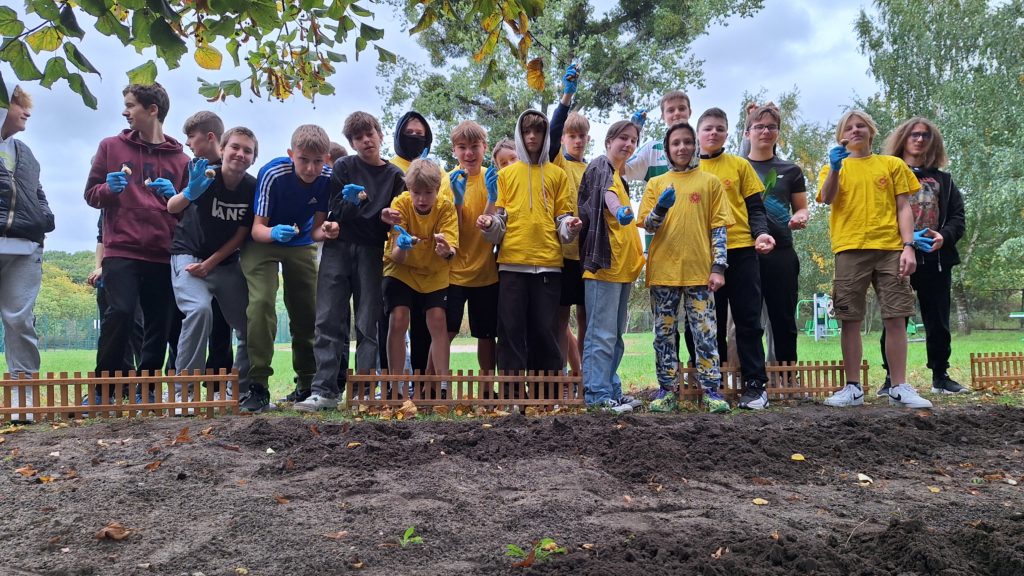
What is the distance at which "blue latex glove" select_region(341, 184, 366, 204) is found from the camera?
5.07 meters

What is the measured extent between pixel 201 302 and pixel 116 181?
997 millimetres

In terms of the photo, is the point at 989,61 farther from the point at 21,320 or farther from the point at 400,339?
the point at 21,320

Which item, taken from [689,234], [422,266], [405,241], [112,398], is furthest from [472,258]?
[112,398]

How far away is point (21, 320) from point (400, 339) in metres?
2.57

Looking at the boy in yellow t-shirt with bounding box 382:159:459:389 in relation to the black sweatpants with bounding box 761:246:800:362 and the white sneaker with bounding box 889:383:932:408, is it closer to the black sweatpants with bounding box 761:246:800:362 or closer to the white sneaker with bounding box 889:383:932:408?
the black sweatpants with bounding box 761:246:800:362

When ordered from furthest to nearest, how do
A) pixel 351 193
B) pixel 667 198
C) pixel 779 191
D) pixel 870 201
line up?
pixel 779 191 < pixel 870 201 < pixel 351 193 < pixel 667 198

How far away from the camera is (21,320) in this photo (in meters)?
5.02

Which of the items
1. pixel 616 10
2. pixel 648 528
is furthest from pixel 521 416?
pixel 616 10

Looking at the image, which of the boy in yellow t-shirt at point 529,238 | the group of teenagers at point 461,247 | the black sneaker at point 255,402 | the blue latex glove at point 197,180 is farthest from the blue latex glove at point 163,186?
the boy in yellow t-shirt at point 529,238

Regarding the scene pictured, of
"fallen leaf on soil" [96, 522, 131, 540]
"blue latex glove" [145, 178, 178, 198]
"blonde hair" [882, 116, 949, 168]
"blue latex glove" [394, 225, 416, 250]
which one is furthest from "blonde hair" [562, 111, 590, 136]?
"fallen leaf on soil" [96, 522, 131, 540]

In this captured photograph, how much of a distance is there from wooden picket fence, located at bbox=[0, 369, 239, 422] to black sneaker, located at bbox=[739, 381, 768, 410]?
3.59 meters

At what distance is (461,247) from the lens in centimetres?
548

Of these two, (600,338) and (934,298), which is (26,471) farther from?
(934,298)

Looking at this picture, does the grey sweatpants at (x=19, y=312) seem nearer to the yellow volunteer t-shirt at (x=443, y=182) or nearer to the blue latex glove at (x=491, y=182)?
the yellow volunteer t-shirt at (x=443, y=182)
